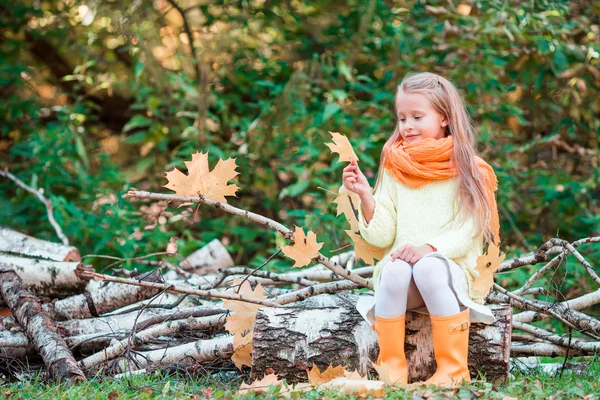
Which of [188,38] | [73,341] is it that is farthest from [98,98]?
[73,341]

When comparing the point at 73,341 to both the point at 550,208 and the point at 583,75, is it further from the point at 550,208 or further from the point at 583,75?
the point at 583,75

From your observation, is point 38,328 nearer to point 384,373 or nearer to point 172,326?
point 172,326

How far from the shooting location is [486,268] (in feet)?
9.43

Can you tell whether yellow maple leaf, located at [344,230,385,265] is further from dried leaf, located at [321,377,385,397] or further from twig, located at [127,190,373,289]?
dried leaf, located at [321,377,385,397]

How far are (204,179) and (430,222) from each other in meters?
0.94

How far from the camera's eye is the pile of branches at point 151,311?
125 inches

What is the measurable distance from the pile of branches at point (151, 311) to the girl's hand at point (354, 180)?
32 centimetres

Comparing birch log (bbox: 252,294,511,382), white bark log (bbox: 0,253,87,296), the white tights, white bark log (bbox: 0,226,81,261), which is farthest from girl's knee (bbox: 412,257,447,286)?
white bark log (bbox: 0,226,81,261)

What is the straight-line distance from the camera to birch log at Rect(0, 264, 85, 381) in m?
3.07

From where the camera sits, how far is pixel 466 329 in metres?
2.77

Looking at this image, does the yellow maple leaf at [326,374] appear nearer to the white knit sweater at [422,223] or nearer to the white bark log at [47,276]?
the white knit sweater at [422,223]

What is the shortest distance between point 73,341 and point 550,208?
13.5 ft

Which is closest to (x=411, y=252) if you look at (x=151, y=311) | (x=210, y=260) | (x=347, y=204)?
(x=347, y=204)

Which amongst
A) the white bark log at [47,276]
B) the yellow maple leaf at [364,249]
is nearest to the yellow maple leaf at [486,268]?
the yellow maple leaf at [364,249]
